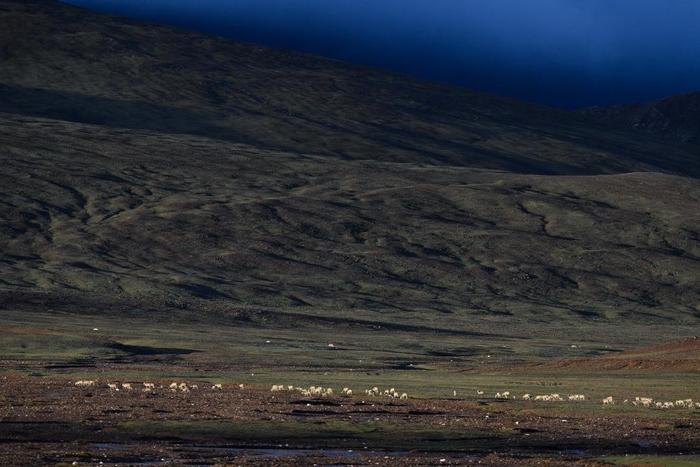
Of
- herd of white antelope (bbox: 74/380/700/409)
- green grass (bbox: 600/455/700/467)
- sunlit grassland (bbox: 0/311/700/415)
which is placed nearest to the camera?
green grass (bbox: 600/455/700/467)

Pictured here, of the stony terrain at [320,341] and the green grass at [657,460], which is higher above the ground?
the green grass at [657,460]

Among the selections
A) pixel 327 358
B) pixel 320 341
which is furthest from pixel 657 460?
pixel 320 341

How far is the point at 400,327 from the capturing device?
133 metres

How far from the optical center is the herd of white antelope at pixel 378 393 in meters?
56.7

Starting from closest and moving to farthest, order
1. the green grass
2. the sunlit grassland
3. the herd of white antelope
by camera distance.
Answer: the green grass < the herd of white antelope < the sunlit grassland

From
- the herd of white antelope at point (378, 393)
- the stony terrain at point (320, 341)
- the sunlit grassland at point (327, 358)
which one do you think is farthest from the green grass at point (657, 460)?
the herd of white antelope at point (378, 393)

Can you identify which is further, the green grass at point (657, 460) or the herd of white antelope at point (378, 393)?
the herd of white antelope at point (378, 393)

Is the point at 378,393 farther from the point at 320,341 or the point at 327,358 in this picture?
the point at 320,341

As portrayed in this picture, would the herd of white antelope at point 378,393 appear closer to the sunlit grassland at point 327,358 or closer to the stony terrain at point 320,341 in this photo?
the sunlit grassland at point 327,358

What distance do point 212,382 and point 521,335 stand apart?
64.3 m

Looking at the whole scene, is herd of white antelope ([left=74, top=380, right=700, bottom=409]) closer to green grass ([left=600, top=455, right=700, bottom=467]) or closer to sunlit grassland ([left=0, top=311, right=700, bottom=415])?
sunlit grassland ([left=0, top=311, right=700, bottom=415])

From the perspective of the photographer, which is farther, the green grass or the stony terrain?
the stony terrain

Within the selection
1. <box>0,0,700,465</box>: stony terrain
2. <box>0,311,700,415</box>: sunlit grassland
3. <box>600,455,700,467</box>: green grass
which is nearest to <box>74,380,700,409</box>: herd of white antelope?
<box>0,311,700,415</box>: sunlit grassland

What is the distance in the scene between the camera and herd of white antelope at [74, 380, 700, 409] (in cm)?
5669
